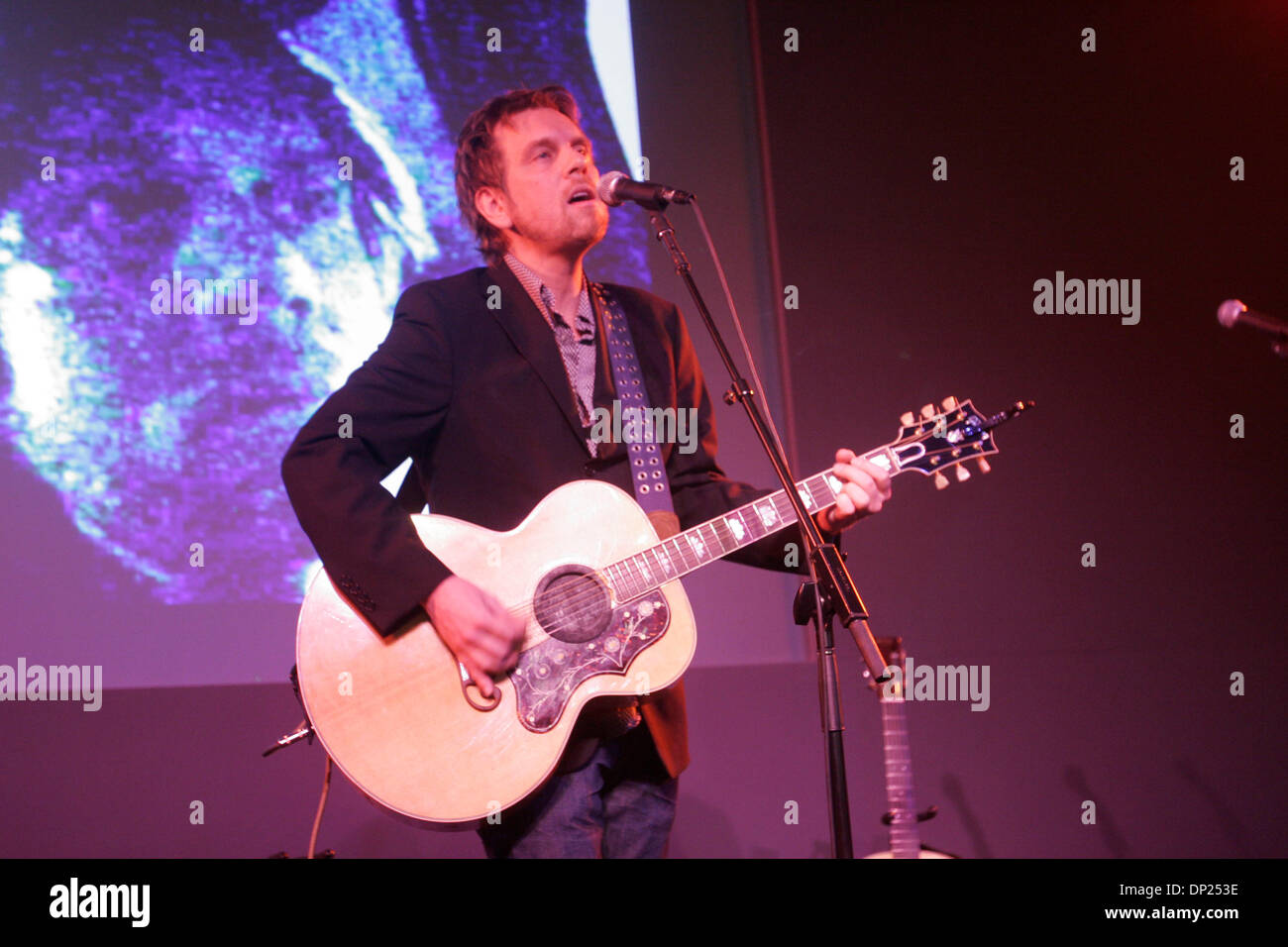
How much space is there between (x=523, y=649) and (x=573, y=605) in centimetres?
14

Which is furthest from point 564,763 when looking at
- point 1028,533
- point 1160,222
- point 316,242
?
point 1160,222

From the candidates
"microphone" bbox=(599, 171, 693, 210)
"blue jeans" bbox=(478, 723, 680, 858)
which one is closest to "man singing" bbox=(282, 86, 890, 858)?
"blue jeans" bbox=(478, 723, 680, 858)

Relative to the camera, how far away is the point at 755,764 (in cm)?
345

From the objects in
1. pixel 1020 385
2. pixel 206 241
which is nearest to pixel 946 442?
pixel 1020 385

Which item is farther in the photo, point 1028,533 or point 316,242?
point 1028,533

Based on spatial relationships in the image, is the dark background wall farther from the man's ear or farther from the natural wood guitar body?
the natural wood guitar body

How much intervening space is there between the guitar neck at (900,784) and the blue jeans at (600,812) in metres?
0.47

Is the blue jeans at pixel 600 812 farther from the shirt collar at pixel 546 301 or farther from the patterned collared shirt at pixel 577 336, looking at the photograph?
the shirt collar at pixel 546 301

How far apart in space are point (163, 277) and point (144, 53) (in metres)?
0.81

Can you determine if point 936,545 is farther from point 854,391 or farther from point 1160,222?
point 1160,222

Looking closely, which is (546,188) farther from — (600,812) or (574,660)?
(600,812)

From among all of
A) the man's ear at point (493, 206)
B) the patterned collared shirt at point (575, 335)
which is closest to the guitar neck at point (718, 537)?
the patterned collared shirt at point (575, 335)

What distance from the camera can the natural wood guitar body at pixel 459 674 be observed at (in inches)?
81.2

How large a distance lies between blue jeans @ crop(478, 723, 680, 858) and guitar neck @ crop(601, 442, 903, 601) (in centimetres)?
31
